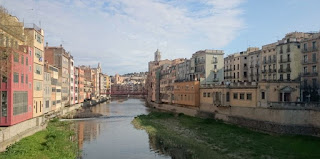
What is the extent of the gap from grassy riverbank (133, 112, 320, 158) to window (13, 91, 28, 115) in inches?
667

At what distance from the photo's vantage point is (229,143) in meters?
34.5

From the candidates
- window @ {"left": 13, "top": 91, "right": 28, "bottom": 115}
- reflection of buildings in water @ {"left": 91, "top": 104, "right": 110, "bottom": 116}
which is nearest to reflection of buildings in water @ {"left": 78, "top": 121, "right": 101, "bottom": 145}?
→ window @ {"left": 13, "top": 91, "right": 28, "bottom": 115}

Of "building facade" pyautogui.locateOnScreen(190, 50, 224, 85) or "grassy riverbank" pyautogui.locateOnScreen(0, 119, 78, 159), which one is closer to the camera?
"grassy riverbank" pyautogui.locateOnScreen(0, 119, 78, 159)

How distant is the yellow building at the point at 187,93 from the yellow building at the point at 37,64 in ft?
106

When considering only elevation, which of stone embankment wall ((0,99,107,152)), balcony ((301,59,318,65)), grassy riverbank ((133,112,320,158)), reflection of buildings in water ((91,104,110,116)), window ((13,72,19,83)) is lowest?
reflection of buildings in water ((91,104,110,116))

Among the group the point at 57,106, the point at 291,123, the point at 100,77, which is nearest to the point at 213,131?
the point at 291,123

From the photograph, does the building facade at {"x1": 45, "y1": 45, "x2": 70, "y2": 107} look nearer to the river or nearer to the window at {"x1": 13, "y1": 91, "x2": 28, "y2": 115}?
the river

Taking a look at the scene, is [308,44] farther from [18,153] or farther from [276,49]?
[18,153]

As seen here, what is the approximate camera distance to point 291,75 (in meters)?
58.4

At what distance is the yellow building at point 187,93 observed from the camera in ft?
207

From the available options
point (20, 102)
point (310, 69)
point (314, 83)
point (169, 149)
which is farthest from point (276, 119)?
point (20, 102)

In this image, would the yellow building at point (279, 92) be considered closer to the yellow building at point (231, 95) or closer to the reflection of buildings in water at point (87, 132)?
the yellow building at point (231, 95)

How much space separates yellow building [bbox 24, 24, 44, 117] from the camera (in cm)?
4094

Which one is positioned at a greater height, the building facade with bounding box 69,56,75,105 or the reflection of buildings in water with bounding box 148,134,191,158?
the building facade with bounding box 69,56,75,105
